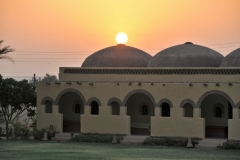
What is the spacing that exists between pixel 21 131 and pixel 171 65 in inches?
361

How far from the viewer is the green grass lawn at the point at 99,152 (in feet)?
78.3

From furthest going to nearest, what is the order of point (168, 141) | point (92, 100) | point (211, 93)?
point (92, 100), point (168, 141), point (211, 93)

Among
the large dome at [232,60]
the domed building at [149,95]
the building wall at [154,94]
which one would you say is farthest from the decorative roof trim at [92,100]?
the large dome at [232,60]

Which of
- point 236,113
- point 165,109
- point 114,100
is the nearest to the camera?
point 236,113

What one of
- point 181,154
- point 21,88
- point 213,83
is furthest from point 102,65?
point 181,154

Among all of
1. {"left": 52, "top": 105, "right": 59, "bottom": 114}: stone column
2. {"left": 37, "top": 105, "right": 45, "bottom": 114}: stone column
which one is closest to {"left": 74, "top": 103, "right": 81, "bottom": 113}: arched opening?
{"left": 52, "top": 105, "right": 59, "bottom": 114}: stone column

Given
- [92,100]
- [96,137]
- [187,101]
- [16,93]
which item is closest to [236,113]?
[187,101]

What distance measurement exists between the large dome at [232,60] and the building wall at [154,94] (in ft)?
3.14

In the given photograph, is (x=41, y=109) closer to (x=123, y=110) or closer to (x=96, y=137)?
(x=96, y=137)

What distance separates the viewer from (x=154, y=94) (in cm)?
3139

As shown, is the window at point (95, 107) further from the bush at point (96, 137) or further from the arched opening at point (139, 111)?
the arched opening at point (139, 111)

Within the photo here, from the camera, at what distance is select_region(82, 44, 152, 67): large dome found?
35.3 meters

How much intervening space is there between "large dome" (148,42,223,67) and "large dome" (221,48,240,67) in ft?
4.34

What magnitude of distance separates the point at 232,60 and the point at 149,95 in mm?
4668
